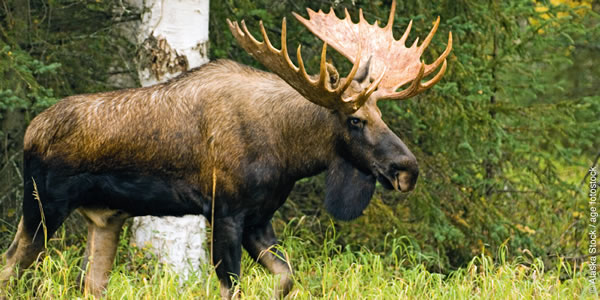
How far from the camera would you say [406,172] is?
460 cm

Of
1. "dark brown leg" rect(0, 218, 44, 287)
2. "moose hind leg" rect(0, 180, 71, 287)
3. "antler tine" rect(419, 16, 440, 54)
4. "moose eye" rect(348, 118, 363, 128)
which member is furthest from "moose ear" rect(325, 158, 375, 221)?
"dark brown leg" rect(0, 218, 44, 287)

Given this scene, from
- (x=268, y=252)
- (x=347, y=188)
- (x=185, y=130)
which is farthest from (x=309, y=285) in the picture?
(x=185, y=130)

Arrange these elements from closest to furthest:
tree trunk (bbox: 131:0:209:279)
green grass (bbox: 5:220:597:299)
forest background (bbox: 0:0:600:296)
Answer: green grass (bbox: 5:220:597:299) < tree trunk (bbox: 131:0:209:279) < forest background (bbox: 0:0:600:296)

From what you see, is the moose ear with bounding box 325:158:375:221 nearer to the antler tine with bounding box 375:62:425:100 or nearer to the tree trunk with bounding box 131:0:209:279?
the antler tine with bounding box 375:62:425:100

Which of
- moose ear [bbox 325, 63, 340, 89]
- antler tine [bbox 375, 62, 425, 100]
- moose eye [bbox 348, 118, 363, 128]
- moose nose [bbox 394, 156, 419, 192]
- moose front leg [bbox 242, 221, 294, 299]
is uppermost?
moose ear [bbox 325, 63, 340, 89]

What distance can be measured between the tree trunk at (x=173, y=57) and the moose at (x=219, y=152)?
0.78 meters

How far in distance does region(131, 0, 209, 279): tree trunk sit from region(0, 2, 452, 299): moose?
0.78m

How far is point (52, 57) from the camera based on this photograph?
6938mm

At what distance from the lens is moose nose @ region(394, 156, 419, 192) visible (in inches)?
181

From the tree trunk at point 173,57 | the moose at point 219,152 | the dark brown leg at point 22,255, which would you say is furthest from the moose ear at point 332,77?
the dark brown leg at point 22,255

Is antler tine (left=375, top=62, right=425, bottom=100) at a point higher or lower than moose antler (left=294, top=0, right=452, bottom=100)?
lower

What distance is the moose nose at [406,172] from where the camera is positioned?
4.59 meters

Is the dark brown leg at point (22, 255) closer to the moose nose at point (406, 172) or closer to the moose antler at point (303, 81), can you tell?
the moose antler at point (303, 81)

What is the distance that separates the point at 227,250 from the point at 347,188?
83 cm
